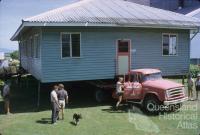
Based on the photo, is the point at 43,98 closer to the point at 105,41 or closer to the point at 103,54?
the point at 103,54

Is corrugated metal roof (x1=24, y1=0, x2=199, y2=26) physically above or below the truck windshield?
above

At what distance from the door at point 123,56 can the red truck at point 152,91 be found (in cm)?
296

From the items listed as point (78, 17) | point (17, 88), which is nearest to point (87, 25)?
point (78, 17)

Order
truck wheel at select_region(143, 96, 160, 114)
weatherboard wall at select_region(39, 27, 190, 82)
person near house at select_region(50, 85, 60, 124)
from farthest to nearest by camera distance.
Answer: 1. weatherboard wall at select_region(39, 27, 190, 82)
2. truck wheel at select_region(143, 96, 160, 114)
3. person near house at select_region(50, 85, 60, 124)

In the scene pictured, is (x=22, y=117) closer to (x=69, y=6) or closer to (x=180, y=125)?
(x=180, y=125)

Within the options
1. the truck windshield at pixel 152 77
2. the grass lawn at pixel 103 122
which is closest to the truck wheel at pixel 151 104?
the grass lawn at pixel 103 122

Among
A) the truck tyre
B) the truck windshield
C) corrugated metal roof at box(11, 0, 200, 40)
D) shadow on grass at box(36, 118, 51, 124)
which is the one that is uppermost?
corrugated metal roof at box(11, 0, 200, 40)

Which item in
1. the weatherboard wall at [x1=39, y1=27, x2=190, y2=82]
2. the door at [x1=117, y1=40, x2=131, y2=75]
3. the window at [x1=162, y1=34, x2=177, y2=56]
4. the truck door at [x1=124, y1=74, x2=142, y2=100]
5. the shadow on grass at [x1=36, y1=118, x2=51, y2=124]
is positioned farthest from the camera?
the window at [x1=162, y1=34, x2=177, y2=56]

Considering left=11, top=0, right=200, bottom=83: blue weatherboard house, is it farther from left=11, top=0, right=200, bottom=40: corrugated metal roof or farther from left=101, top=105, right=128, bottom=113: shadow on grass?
left=101, top=105, right=128, bottom=113: shadow on grass

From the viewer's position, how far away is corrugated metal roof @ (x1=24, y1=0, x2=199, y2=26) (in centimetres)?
1953

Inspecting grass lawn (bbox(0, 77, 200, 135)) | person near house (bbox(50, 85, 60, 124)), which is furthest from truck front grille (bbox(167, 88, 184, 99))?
person near house (bbox(50, 85, 60, 124))

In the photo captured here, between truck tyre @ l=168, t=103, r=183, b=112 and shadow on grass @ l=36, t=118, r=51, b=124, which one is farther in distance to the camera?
truck tyre @ l=168, t=103, r=183, b=112

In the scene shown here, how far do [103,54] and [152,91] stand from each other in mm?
4977

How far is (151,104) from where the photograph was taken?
1678cm
